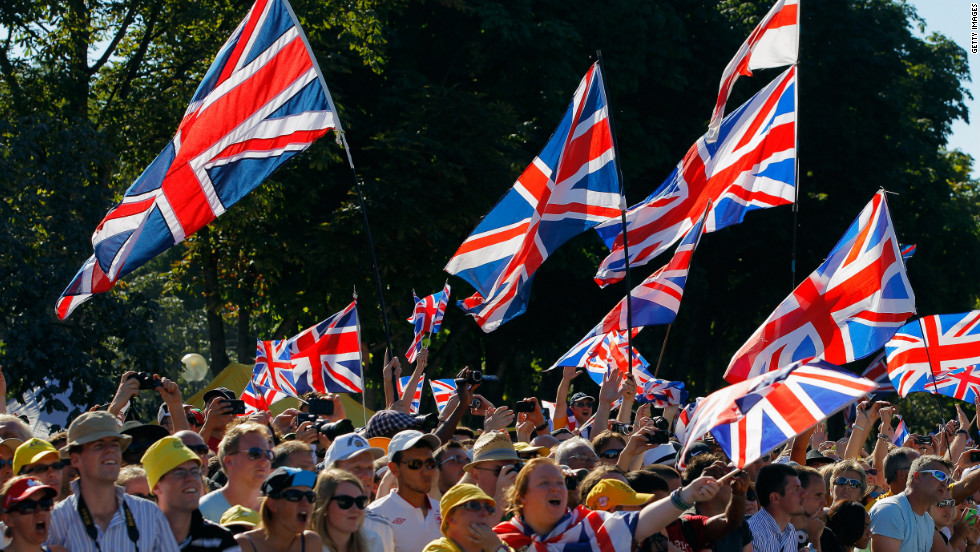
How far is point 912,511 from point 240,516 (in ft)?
15.5

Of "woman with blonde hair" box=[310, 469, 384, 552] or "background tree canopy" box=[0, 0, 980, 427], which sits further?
"background tree canopy" box=[0, 0, 980, 427]

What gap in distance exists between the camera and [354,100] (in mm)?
23531

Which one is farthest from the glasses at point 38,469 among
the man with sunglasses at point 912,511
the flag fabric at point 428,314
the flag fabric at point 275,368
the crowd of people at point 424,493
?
the flag fabric at point 428,314

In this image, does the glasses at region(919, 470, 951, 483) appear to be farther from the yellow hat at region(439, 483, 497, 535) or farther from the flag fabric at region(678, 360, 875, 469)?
the yellow hat at region(439, 483, 497, 535)

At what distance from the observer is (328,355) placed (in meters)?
13.1

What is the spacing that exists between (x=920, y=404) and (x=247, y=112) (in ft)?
124

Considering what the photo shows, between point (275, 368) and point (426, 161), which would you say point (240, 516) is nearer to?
point (275, 368)

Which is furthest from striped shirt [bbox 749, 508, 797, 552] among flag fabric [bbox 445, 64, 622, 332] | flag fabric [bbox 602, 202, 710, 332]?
flag fabric [bbox 602, 202, 710, 332]

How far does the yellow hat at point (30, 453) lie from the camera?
5.87 meters

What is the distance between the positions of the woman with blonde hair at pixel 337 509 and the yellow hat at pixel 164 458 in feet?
1.81

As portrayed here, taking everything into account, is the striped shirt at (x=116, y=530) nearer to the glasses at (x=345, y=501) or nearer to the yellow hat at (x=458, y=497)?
the glasses at (x=345, y=501)

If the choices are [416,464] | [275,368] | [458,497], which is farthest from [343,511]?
[275,368]

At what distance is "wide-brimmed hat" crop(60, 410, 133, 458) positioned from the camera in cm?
527

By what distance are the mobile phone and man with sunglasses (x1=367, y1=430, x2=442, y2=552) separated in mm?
2130
